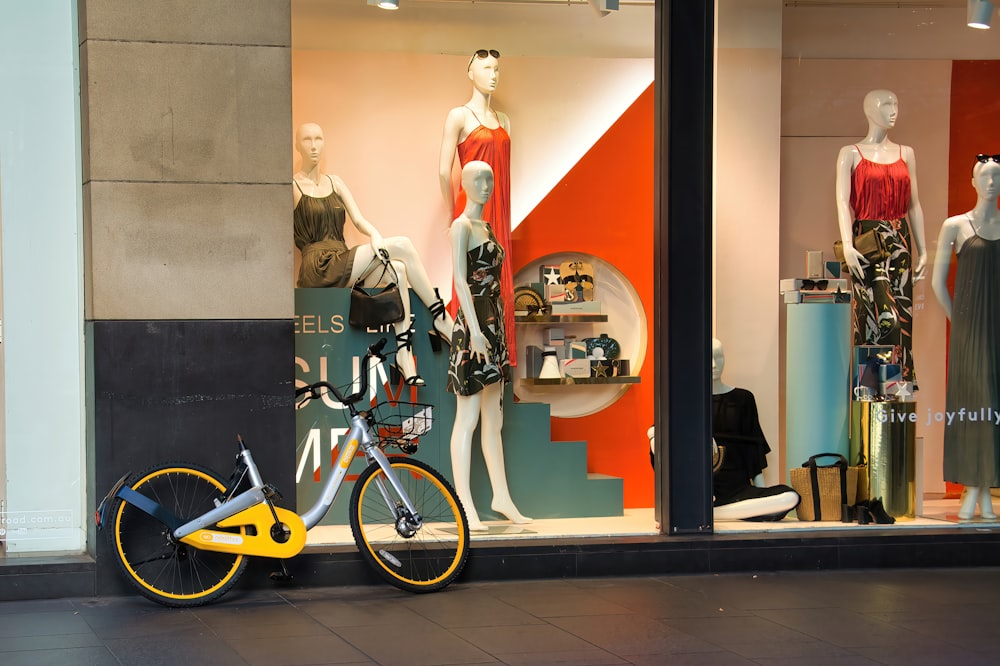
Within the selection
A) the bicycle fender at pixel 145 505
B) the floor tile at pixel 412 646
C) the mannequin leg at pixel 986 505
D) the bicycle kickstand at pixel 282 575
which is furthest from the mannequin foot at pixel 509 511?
the mannequin leg at pixel 986 505

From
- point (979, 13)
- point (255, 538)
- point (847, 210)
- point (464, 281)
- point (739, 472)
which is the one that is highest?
point (979, 13)

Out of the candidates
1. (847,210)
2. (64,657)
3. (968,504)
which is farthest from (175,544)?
(968,504)

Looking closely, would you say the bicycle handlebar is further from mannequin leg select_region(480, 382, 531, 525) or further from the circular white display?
the circular white display

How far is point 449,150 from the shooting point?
640 cm

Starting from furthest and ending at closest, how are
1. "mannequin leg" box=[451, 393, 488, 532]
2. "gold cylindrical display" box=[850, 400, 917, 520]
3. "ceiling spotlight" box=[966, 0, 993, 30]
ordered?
1. "ceiling spotlight" box=[966, 0, 993, 30]
2. "gold cylindrical display" box=[850, 400, 917, 520]
3. "mannequin leg" box=[451, 393, 488, 532]

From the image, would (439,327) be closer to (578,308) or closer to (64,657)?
(578,308)

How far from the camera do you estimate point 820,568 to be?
19.6 feet

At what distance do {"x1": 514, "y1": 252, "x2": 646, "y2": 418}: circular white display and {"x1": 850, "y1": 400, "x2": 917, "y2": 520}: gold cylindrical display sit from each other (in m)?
1.22

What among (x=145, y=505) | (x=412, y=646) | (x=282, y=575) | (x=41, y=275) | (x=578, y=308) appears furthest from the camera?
(x=578, y=308)

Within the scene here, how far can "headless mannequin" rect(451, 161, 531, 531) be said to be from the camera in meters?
5.96

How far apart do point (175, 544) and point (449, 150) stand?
2.52 metres

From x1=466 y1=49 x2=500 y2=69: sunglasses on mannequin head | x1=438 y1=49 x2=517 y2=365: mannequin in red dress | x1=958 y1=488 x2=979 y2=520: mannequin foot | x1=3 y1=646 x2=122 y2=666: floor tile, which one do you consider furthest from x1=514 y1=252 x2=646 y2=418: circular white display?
x1=3 y1=646 x2=122 y2=666: floor tile

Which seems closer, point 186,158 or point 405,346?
point 186,158

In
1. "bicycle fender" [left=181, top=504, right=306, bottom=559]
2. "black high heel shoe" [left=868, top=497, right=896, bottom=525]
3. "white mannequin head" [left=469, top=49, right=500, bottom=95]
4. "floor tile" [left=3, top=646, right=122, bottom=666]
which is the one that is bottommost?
"floor tile" [left=3, top=646, right=122, bottom=666]
